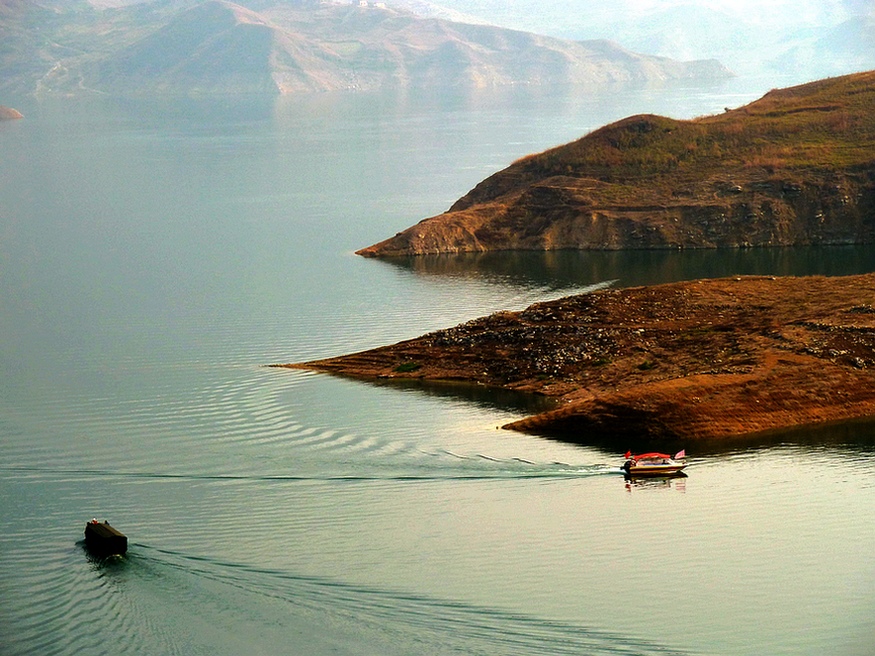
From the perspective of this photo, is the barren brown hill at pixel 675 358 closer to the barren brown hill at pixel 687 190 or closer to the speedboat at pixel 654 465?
the speedboat at pixel 654 465

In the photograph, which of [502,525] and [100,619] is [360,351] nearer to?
[502,525]

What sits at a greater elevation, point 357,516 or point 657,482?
point 657,482

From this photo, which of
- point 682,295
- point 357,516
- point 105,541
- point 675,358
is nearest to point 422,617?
point 357,516

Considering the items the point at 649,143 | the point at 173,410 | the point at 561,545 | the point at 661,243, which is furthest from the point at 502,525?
the point at 649,143

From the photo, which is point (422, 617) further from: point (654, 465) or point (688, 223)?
point (688, 223)

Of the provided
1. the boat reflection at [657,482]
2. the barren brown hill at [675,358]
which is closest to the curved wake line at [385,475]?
the boat reflection at [657,482]

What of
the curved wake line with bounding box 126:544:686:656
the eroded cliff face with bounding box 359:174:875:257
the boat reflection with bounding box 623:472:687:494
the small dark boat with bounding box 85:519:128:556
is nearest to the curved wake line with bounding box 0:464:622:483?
the boat reflection with bounding box 623:472:687:494

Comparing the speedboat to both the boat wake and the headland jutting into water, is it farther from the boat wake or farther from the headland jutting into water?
the boat wake

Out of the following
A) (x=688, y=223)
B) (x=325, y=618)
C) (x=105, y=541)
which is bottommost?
(x=325, y=618)
